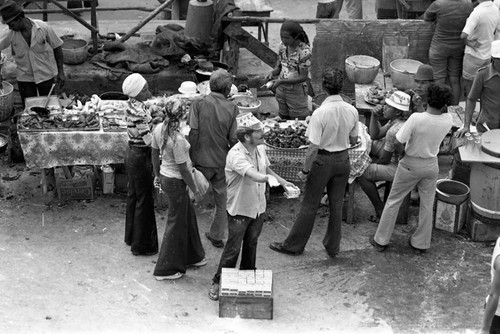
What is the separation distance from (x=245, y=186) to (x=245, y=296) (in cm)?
100

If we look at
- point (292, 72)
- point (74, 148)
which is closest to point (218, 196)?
point (74, 148)

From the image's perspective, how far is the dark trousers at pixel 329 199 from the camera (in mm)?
8562

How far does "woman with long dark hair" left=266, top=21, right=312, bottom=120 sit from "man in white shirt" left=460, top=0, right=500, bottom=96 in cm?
221

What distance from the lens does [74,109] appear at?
1036cm

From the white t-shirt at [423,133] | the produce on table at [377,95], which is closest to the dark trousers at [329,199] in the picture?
the white t-shirt at [423,133]

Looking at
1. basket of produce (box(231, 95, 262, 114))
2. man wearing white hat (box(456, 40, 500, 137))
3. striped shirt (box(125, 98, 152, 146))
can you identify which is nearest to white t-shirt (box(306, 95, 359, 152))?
striped shirt (box(125, 98, 152, 146))

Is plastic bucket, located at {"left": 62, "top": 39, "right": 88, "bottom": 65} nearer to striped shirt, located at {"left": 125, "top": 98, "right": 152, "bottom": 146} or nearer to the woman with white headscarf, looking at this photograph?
striped shirt, located at {"left": 125, "top": 98, "right": 152, "bottom": 146}

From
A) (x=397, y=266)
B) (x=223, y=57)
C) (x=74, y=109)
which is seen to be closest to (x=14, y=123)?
(x=74, y=109)

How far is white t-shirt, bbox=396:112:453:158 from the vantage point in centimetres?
844

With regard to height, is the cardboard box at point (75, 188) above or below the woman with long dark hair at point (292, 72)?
below

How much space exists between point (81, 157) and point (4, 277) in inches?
73.2

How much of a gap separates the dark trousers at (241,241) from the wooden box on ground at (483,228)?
2561mm

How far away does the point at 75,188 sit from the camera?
9.91 m

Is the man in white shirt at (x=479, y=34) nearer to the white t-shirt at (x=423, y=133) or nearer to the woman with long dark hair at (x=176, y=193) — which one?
the white t-shirt at (x=423, y=133)
